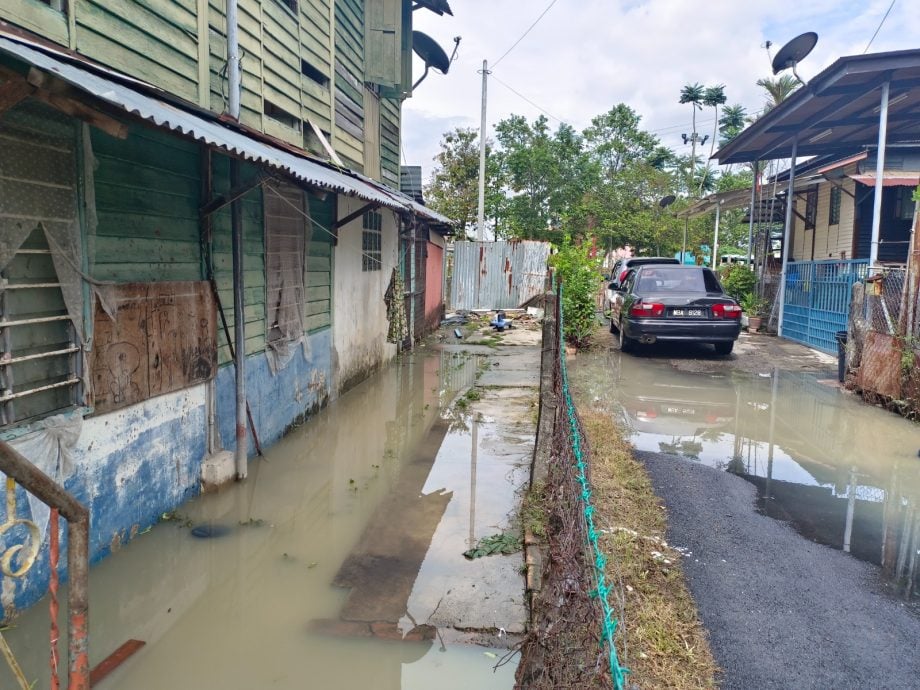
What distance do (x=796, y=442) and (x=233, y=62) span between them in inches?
262

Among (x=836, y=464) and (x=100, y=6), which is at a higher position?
(x=100, y=6)

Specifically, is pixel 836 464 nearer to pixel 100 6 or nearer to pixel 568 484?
pixel 568 484

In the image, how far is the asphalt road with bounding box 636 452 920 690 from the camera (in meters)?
2.92

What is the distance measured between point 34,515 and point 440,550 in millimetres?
2349

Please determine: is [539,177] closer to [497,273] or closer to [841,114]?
[497,273]

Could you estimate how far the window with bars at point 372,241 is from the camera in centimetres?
994

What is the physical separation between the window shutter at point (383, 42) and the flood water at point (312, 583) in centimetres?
687

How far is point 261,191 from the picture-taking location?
6227mm

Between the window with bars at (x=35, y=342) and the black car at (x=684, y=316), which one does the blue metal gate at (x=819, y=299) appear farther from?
the window with bars at (x=35, y=342)

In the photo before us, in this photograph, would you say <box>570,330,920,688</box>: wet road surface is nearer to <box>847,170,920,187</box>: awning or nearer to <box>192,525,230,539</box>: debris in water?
<box>192,525,230,539</box>: debris in water

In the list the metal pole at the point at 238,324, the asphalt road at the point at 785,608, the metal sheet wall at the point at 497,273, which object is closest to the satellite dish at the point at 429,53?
the metal sheet wall at the point at 497,273

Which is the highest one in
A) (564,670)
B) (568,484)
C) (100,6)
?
(100,6)

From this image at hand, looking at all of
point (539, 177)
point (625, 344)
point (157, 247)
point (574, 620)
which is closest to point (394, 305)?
point (625, 344)

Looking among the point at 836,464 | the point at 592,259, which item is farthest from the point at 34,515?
the point at 592,259
